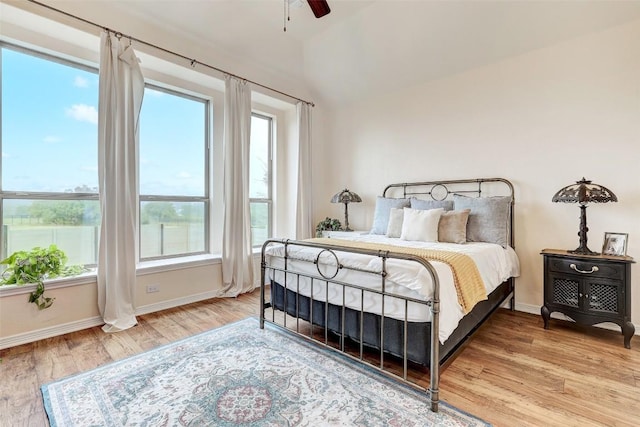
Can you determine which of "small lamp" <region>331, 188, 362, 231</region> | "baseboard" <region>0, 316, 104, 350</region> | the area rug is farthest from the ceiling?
the area rug

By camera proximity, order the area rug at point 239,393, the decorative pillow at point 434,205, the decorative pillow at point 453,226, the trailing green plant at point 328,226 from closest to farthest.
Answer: the area rug at point 239,393 < the decorative pillow at point 453,226 < the decorative pillow at point 434,205 < the trailing green plant at point 328,226

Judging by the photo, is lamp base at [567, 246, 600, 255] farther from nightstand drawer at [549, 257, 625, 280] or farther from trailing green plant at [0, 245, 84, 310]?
trailing green plant at [0, 245, 84, 310]

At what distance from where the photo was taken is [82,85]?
3162 mm

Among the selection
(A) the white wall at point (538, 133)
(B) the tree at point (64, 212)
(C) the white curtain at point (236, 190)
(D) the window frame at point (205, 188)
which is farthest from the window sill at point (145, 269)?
(A) the white wall at point (538, 133)

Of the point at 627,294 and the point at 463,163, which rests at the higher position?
the point at 463,163

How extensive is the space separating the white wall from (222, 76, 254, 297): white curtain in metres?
1.95

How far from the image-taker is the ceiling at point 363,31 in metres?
2.92

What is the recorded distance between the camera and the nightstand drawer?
250cm

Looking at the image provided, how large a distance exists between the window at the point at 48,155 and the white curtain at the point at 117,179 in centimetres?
53

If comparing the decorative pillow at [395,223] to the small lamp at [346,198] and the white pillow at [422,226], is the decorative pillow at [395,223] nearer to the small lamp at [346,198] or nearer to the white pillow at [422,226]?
the white pillow at [422,226]

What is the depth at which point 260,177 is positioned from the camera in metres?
4.83

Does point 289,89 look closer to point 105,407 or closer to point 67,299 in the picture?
point 67,299

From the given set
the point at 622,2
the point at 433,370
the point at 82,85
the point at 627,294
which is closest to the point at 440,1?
the point at 622,2

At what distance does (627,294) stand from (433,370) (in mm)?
2030
